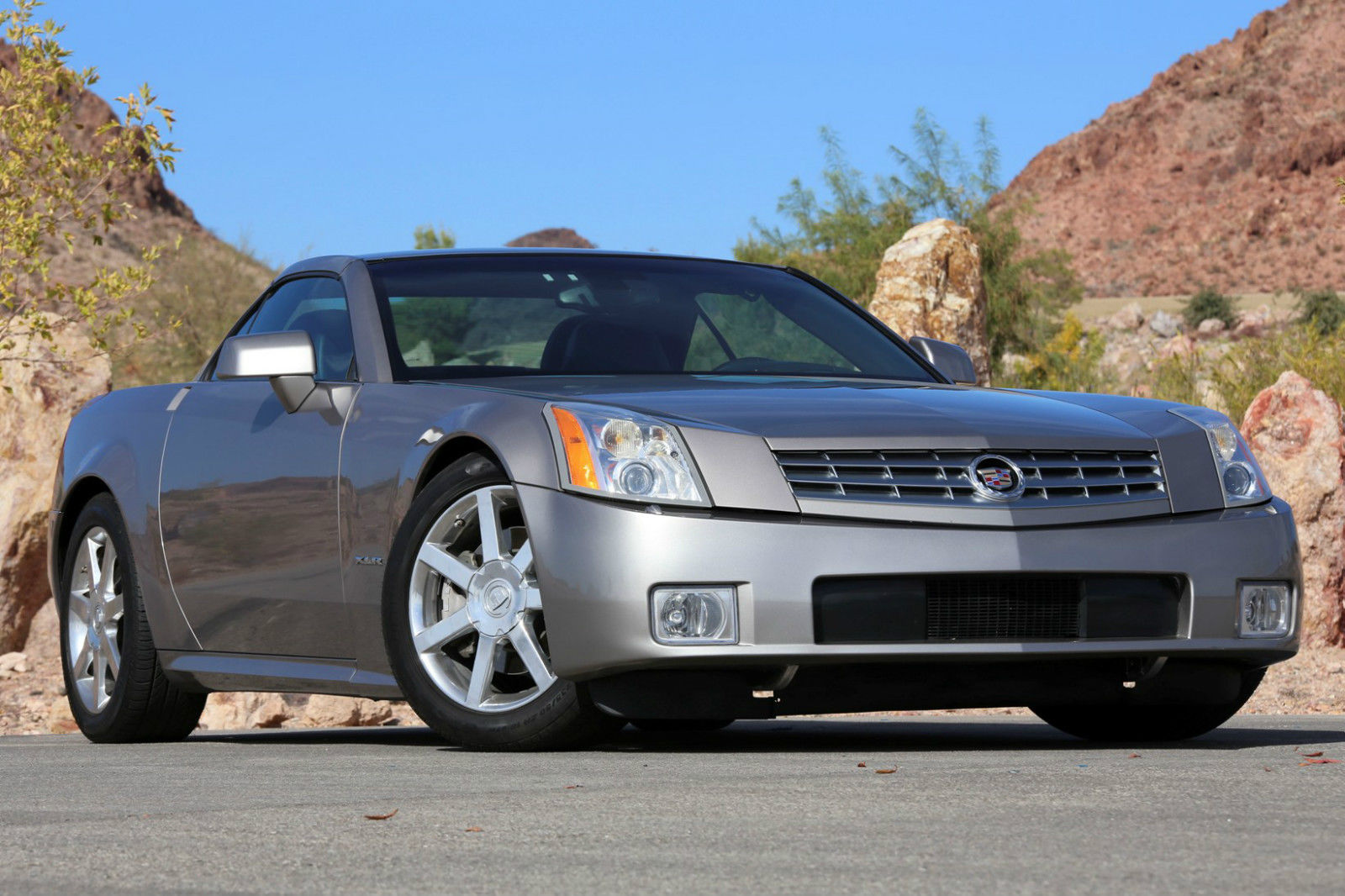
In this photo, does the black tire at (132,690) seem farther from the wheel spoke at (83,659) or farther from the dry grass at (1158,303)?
the dry grass at (1158,303)

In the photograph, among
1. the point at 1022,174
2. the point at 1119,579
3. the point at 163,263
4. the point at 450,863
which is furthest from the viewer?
the point at 1022,174

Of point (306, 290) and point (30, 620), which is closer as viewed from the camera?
point (306, 290)

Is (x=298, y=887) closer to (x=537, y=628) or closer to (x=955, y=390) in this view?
(x=537, y=628)

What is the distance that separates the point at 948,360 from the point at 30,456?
765cm

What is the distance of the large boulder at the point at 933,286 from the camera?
60.0 ft

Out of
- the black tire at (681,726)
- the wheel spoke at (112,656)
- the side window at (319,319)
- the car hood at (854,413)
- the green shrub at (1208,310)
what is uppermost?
the green shrub at (1208,310)

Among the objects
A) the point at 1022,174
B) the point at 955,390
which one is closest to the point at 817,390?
the point at 955,390

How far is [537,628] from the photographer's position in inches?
213

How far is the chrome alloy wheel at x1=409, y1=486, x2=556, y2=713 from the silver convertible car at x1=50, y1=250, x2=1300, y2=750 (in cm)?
1

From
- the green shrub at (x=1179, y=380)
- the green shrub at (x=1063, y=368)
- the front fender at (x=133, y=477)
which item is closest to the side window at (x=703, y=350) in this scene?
the front fender at (x=133, y=477)

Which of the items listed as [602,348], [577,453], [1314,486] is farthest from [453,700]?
[1314,486]

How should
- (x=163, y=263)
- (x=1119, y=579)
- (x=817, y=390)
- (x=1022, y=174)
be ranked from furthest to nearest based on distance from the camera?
(x=1022, y=174), (x=163, y=263), (x=817, y=390), (x=1119, y=579)

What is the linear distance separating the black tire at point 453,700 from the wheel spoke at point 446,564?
4cm

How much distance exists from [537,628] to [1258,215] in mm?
91638
